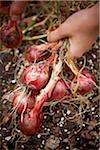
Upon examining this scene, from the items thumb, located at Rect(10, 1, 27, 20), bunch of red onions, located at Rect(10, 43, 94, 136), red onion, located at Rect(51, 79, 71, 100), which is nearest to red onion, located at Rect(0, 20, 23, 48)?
thumb, located at Rect(10, 1, 27, 20)

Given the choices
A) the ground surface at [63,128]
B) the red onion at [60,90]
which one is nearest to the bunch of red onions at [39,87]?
the red onion at [60,90]

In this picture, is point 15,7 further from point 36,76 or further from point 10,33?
point 36,76

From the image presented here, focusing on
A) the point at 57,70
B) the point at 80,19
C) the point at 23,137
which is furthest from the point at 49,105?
the point at 80,19

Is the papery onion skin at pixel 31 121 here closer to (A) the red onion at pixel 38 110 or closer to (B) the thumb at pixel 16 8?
(A) the red onion at pixel 38 110

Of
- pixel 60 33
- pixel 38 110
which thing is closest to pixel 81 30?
pixel 60 33

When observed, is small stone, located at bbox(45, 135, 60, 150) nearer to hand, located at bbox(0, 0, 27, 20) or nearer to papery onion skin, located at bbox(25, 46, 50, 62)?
papery onion skin, located at bbox(25, 46, 50, 62)

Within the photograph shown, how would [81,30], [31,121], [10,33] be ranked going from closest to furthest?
[81,30] → [31,121] → [10,33]

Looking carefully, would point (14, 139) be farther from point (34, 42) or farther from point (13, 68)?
point (34, 42)
